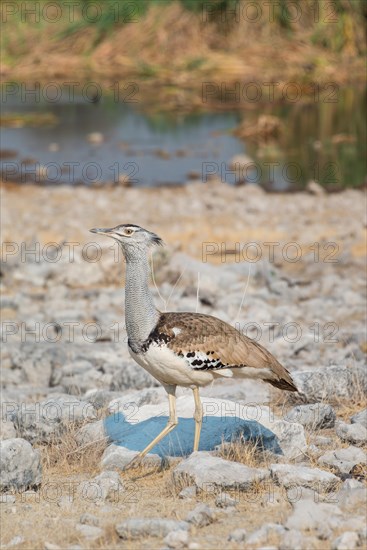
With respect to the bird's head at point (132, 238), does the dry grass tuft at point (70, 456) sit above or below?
below

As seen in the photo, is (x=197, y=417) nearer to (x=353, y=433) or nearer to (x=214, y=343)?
(x=214, y=343)

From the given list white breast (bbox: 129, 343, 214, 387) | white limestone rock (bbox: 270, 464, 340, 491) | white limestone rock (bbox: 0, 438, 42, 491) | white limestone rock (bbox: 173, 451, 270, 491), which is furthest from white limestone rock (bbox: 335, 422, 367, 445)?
white limestone rock (bbox: 0, 438, 42, 491)

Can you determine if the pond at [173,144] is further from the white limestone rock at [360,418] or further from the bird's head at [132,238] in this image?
the bird's head at [132,238]

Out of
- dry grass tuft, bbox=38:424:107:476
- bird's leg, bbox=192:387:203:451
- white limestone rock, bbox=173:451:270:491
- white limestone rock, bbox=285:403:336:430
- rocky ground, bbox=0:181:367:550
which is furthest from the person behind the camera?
white limestone rock, bbox=285:403:336:430

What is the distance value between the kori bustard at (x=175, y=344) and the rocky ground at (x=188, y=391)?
1.37 ft

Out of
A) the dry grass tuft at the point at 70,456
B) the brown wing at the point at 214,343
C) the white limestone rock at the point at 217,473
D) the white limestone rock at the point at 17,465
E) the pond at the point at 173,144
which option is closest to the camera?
the white limestone rock at the point at 217,473

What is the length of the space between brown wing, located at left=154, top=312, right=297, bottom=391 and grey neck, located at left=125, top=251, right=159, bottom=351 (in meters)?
0.08

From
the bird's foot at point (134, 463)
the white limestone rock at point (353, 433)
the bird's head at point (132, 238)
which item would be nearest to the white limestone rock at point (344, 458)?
the white limestone rock at point (353, 433)

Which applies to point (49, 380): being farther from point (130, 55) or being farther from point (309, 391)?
point (130, 55)

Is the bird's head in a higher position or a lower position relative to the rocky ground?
higher

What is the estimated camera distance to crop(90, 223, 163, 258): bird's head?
6.05 meters

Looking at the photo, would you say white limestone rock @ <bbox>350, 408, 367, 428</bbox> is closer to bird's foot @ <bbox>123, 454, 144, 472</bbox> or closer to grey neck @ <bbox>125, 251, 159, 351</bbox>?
bird's foot @ <bbox>123, 454, 144, 472</bbox>

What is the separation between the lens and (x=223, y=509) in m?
5.48

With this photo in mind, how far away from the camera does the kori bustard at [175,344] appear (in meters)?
5.99
